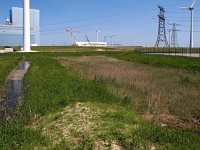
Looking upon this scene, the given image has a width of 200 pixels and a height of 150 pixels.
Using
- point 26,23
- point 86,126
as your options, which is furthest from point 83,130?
point 26,23

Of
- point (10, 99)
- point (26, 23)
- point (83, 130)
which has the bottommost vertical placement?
point (10, 99)

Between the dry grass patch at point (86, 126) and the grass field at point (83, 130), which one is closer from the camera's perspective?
the grass field at point (83, 130)

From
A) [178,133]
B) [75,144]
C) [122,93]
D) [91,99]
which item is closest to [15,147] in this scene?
[75,144]

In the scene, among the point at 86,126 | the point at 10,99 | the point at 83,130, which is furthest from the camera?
the point at 10,99

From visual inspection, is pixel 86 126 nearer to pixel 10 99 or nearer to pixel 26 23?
pixel 10 99

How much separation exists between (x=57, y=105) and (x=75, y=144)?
17.8 ft

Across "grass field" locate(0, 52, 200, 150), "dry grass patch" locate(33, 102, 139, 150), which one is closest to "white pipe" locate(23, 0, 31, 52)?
"grass field" locate(0, 52, 200, 150)

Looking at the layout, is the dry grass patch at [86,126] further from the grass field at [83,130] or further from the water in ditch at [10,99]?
the water in ditch at [10,99]

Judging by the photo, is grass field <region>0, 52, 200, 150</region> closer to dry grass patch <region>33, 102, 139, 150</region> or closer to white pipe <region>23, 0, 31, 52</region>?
dry grass patch <region>33, 102, 139, 150</region>

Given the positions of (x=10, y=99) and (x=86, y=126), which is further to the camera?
(x=10, y=99)

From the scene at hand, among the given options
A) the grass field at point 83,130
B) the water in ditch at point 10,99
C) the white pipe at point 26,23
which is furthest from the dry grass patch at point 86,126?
the white pipe at point 26,23

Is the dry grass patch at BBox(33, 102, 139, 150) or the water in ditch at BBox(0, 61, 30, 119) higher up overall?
the dry grass patch at BBox(33, 102, 139, 150)

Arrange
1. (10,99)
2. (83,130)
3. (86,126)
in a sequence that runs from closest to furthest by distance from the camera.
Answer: (83,130), (86,126), (10,99)

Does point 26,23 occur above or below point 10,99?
above
